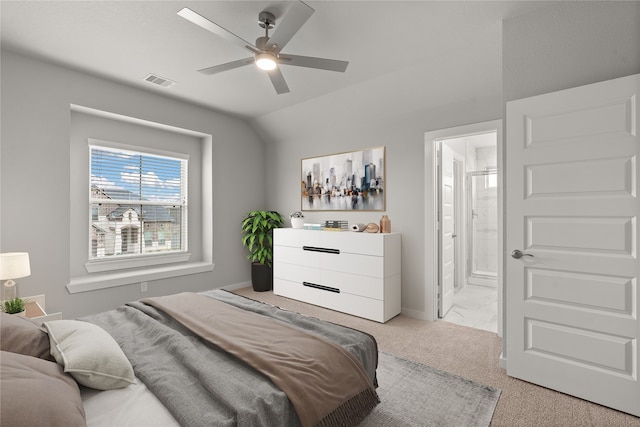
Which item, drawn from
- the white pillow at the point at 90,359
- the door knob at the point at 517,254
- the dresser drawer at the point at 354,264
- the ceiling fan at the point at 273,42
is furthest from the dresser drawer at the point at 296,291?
the white pillow at the point at 90,359

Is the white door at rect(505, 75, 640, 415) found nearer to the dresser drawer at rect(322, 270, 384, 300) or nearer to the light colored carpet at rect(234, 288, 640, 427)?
the light colored carpet at rect(234, 288, 640, 427)

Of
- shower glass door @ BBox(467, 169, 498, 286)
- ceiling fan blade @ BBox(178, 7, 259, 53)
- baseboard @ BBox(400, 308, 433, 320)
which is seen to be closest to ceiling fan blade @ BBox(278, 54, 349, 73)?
ceiling fan blade @ BBox(178, 7, 259, 53)

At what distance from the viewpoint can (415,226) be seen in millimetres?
3691

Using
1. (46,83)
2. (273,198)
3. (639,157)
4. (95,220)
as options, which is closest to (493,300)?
(639,157)

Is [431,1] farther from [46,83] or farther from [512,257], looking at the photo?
[46,83]

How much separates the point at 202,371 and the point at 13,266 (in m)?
2.33

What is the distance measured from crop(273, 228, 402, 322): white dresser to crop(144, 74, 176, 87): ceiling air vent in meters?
2.30

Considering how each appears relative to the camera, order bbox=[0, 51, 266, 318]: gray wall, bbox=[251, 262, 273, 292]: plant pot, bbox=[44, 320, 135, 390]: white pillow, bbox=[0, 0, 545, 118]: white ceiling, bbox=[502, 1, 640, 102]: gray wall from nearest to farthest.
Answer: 1. bbox=[44, 320, 135, 390]: white pillow
2. bbox=[502, 1, 640, 102]: gray wall
3. bbox=[0, 0, 545, 118]: white ceiling
4. bbox=[0, 51, 266, 318]: gray wall
5. bbox=[251, 262, 273, 292]: plant pot

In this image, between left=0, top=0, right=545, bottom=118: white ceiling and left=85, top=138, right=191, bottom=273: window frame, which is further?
left=85, top=138, right=191, bottom=273: window frame

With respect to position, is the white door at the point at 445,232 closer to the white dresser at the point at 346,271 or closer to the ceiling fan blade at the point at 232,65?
the white dresser at the point at 346,271

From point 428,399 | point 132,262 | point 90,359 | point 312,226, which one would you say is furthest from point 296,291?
point 90,359

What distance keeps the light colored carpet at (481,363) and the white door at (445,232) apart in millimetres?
406

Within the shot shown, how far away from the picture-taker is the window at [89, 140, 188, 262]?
3.79 meters

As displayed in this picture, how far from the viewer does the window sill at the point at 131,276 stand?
11.1 ft
